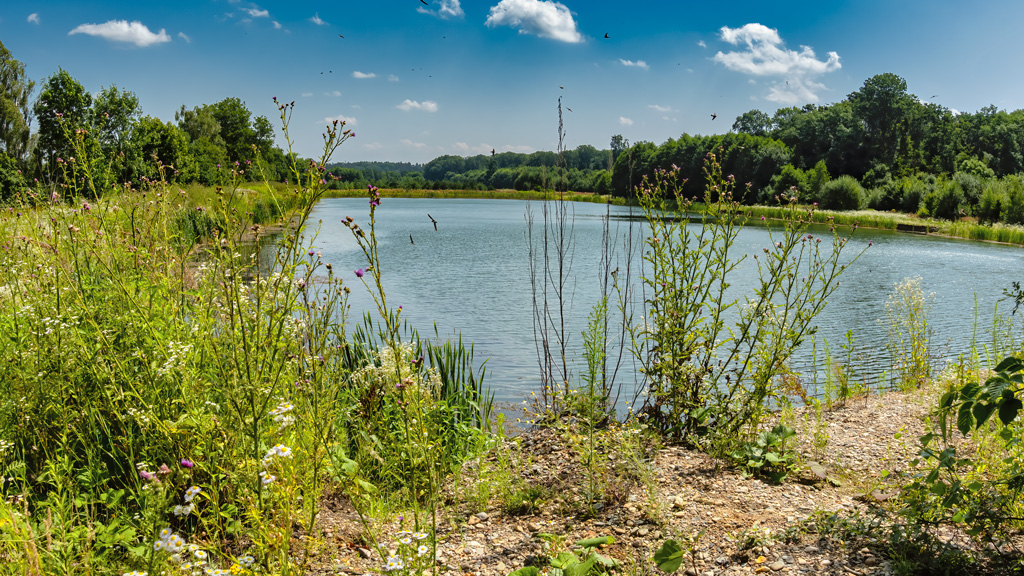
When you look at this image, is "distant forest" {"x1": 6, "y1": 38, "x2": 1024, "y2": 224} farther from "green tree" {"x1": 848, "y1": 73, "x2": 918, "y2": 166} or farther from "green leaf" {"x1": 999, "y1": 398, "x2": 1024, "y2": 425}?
"green leaf" {"x1": 999, "y1": 398, "x2": 1024, "y2": 425}

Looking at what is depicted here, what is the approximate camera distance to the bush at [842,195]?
1781 inches

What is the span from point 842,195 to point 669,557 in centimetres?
5183

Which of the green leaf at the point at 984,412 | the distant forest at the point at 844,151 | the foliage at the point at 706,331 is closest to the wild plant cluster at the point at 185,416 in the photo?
the foliage at the point at 706,331

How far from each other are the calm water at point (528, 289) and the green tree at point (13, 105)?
2475 centimetres

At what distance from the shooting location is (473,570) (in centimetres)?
232

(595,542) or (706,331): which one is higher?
(706,331)

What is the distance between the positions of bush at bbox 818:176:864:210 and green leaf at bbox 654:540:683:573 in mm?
50285

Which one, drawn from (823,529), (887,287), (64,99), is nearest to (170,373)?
(823,529)

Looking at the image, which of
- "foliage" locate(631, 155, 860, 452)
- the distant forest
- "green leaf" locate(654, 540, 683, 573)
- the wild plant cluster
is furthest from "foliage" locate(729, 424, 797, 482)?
the distant forest

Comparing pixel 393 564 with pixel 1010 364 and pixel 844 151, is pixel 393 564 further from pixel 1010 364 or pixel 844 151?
pixel 844 151

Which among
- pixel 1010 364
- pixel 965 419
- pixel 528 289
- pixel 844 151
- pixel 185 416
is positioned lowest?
pixel 528 289

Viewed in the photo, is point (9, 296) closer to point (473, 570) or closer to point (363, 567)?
point (363, 567)

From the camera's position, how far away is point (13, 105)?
33.2 m

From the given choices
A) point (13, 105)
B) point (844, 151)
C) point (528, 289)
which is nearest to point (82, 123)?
point (528, 289)
